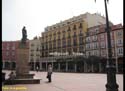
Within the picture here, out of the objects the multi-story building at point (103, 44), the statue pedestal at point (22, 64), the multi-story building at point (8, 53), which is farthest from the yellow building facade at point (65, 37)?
the statue pedestal at point (22, 64)

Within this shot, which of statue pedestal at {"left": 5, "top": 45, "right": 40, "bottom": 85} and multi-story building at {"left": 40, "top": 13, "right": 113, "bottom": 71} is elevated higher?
multi-story building at {"left": 40, "top": 13, "right": 113, "bottom": 71}

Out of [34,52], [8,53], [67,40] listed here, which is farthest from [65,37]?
[8,53]

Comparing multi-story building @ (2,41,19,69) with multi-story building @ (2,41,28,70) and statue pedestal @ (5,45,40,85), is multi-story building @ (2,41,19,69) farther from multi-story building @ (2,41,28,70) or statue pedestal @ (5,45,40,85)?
statue pedestal @ (5,45,40,85)

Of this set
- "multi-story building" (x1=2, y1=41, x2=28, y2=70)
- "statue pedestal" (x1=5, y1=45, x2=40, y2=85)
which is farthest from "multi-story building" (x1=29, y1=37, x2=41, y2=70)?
"statue pedestal" (x1=5, y1=45, x2=40, y2=85)

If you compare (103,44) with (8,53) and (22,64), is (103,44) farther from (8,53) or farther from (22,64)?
(8,53)

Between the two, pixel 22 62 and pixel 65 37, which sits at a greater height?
pixel 65 37

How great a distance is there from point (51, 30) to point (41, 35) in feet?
30.0

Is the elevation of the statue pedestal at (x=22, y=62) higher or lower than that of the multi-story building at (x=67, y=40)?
lower

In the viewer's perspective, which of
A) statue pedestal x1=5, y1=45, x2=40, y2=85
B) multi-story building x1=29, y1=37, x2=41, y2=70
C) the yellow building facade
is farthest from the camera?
multi-story building x1=29, y1=37, x2=41, y2=70

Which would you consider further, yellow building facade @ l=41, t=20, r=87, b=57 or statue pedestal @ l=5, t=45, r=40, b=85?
yellow building facade @ l=41, t=20, r=87, b=57

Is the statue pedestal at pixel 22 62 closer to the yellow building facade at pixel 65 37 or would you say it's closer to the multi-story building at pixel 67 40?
the multi-story building at pixel 67 40

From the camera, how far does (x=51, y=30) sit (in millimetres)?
102250

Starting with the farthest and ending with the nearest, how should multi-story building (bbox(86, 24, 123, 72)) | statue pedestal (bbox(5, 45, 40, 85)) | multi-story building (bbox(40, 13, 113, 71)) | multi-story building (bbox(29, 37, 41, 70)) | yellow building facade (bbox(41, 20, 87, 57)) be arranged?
multi-story building (bbox(29, 37, 41, 70)), yellow building facade (bbox(41, 20, 87, 57)), multi-story building (bbox(40, 13, 113, 71)), multi-story building (bbox(86, 24, 123, 72)), statue pedestal (bbox(5, 45, 40, 85))

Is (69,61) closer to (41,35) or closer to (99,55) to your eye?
(99,55)
